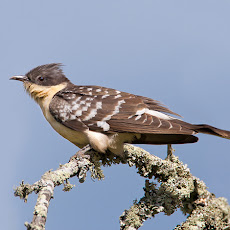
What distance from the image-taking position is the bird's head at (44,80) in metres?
5.44

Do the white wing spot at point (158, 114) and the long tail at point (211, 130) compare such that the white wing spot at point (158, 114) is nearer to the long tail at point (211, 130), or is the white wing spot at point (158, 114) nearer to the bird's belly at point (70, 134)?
the long tail at point (211, 130)

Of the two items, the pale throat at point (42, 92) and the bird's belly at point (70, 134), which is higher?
the pale throat at point (42, 92)

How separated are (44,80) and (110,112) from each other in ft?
4.71

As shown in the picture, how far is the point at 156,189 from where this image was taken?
403 cm

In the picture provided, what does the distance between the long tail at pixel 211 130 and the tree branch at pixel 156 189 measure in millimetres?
452

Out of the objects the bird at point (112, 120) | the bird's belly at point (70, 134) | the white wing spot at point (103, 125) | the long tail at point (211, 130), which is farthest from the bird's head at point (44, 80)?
the long tail at point (211, 130)

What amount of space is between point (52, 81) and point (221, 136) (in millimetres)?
2673

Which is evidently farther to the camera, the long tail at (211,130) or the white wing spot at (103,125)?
the white wing spot at (103,125)

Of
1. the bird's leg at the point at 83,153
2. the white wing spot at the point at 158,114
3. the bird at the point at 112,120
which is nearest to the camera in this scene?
the bird's leg at the point at 83,153

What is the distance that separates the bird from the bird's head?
0.22m

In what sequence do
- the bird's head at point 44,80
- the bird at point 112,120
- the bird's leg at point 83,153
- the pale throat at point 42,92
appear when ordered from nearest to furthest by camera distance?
the bird's leg at point 83,153, the bird at point 112,120, the pale throat at point 42,92, the bird's head at point 44,80

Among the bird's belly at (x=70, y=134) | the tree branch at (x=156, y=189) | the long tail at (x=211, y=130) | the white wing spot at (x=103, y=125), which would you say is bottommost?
the tree branch at (x=156, y=189)

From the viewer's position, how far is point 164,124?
14.1 feet

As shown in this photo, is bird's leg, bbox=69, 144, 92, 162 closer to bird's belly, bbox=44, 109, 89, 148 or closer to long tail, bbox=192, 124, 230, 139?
bird's belly, bbox=44, 109, 89, 148
